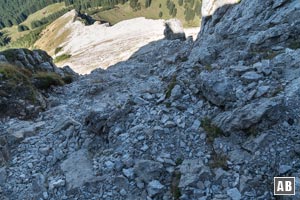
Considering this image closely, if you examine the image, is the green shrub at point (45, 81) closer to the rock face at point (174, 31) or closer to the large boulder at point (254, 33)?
the large boulder at point (254, 33)

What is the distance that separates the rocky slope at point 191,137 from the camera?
13125 millimetres

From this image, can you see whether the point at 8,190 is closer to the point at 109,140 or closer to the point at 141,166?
the point at 109,140

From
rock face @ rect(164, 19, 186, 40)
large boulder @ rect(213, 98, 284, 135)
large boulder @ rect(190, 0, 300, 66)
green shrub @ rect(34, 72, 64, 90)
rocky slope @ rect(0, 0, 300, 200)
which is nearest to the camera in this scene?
rocky slope @ rect(0, 0, 300, 200)

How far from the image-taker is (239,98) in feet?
52.8

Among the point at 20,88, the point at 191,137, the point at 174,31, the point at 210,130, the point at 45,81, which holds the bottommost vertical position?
the point at 191,137

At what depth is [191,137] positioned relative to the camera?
1561 cm

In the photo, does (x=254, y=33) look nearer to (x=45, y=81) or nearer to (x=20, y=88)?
(x=20, y=88)

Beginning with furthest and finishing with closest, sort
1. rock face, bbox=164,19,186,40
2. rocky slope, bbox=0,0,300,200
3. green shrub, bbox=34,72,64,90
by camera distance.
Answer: rock face, bbox=164,19,186,40, green shrub, bbox=34,72,64,90, rocky slope, bbox=0,0,300,200

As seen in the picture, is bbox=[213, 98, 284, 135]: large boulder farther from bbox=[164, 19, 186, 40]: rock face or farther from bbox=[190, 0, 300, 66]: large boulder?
bbox=[164, 19, 186, 40]: rock face

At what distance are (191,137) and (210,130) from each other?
1.03 meters

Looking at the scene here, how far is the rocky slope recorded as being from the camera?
13125 millimetres

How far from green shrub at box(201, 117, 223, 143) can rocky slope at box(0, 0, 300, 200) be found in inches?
2.1

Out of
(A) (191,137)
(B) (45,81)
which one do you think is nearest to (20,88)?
(B) (45,81)

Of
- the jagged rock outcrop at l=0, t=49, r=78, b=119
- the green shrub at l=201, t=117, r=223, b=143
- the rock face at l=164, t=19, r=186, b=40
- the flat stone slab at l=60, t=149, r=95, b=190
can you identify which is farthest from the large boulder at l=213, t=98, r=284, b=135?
the rock face at l=164, t=19, r=186, b=40
